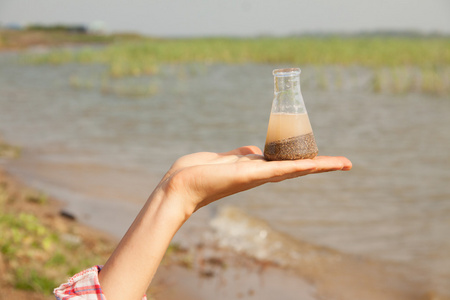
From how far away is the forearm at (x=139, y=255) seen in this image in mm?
1359

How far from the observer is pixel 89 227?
450 centimetres

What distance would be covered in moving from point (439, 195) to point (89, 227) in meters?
4.20

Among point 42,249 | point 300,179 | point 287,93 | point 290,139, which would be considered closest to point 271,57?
point 300,179

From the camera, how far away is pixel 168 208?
4.68ft

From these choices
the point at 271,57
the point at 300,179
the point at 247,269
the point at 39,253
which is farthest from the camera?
the point at 271,57

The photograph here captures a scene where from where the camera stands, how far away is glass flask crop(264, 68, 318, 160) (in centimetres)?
193

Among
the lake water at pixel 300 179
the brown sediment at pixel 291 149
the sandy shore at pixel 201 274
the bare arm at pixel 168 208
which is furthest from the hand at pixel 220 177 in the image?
the lake water at pixel 300 179

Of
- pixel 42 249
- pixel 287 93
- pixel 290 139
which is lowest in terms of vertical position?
pixel 42 249

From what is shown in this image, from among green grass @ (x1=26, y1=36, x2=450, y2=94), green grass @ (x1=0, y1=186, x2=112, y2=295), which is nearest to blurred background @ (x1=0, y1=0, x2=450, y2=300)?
green grass @ (x1=0, y1=186, x2=112, y2=295)

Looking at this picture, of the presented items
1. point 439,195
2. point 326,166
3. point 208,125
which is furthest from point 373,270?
point 208,125

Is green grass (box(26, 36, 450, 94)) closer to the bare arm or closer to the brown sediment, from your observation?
the brown sediment

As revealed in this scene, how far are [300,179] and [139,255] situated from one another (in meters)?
5.04

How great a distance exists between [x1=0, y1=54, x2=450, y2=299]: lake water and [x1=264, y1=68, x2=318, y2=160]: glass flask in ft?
6.38

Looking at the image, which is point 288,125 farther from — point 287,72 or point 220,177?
point 220,177
